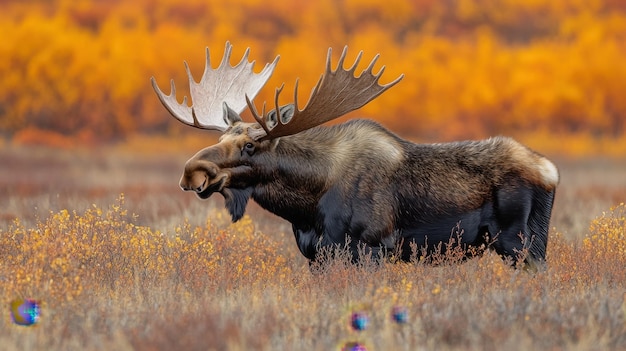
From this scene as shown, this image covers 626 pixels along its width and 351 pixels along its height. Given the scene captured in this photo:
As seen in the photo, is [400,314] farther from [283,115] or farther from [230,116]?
[230,116]

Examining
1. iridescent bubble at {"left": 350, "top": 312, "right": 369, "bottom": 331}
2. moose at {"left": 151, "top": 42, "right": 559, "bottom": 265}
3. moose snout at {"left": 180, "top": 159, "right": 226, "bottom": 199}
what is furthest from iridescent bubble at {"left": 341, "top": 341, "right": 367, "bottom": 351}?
moose snout at {"left": 180, "top": 159, "right": 226, "bottom": 199}

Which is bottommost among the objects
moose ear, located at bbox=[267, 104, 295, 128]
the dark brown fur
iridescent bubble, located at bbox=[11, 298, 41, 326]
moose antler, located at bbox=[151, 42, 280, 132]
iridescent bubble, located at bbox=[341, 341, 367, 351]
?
iridescent bubble, located at bbox=[341, 341, 367, 351]

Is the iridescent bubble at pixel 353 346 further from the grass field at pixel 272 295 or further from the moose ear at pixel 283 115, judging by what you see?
the moose ear at pixel 283 115

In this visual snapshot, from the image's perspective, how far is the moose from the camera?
26.7 ft

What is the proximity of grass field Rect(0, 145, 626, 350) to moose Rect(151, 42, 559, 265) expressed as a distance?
0.99 feet

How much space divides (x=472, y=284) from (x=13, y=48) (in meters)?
41.1

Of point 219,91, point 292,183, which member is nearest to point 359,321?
point 292,183

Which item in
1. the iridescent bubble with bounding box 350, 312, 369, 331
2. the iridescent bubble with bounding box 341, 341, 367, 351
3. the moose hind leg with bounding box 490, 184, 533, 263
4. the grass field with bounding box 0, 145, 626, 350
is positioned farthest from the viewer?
the moose hind leg with bounding box 490, 184, 533, 263

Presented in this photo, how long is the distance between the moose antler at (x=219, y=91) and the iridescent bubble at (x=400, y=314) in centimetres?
296

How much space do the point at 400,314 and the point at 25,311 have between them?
8.40 feet

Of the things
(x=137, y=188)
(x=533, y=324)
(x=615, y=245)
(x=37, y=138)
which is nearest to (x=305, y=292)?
(x=533, y=324)

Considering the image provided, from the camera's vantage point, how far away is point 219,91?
9320 mm

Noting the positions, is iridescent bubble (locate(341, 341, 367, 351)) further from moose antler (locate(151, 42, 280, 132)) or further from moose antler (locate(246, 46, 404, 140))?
moose antler (locate(151, 42, 280, 132))

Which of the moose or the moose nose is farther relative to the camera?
the moose
